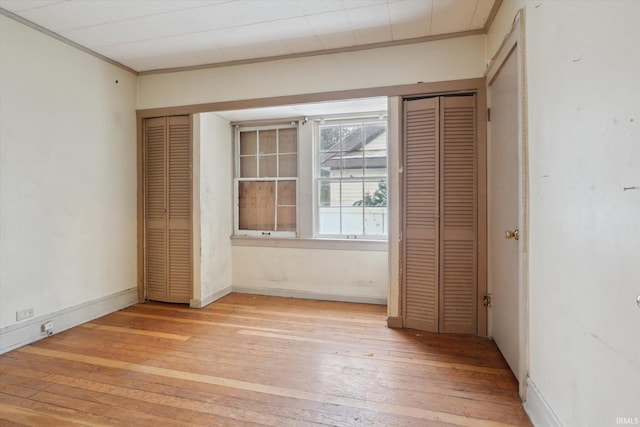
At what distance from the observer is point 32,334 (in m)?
2.67

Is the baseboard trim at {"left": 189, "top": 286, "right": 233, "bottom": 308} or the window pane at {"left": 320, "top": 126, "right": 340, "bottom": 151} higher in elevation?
the window pane at {"left": 320, "top": 126, "right": 340, "bottom": 151}

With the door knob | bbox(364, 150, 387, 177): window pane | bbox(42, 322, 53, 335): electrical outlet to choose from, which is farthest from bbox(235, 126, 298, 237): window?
the door knob

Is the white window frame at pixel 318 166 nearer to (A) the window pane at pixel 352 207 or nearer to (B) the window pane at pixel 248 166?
(A) the window pane at pixel 352 207

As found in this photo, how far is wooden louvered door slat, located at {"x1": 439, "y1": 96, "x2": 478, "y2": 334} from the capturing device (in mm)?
2789

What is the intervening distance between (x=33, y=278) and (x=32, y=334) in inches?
18.4

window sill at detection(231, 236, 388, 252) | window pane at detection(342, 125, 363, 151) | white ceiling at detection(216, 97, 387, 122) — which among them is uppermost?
white ceiling at detection(216, 97, 387, 122)

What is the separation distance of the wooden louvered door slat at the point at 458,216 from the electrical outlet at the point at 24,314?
11.5 feet

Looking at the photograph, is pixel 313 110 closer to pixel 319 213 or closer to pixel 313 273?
pixel 319 213

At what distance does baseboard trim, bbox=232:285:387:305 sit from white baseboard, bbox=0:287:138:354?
4.16ft

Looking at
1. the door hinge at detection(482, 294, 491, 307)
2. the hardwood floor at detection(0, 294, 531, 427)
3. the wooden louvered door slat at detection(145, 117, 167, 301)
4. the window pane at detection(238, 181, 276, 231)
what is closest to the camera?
the hardwood floor at detection(0, 294, 531, 427)

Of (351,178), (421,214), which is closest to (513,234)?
(421,214)

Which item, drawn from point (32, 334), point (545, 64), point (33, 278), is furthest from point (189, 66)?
point (545, 64)

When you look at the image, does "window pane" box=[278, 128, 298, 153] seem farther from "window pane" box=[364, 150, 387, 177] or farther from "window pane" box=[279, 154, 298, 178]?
"window pane" box=[364, 150, 387, 177]

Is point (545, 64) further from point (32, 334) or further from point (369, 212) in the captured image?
point (32, 334)
